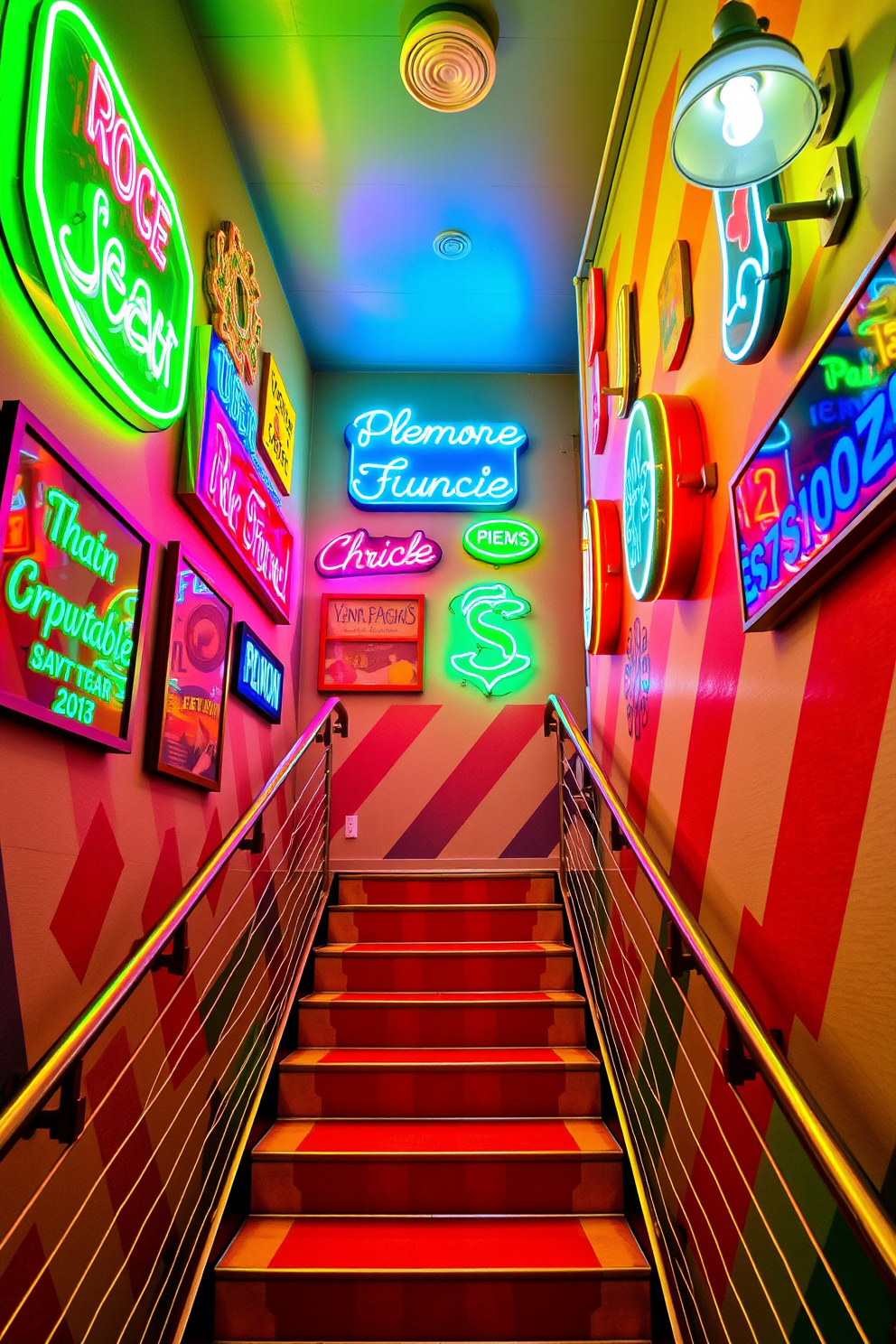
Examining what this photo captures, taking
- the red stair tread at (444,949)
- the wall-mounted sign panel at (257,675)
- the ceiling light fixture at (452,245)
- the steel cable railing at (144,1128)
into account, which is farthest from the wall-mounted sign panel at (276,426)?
the red stair tread at (444,949)

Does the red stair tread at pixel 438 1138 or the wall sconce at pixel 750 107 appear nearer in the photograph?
the wall sconce at pixel 750 107

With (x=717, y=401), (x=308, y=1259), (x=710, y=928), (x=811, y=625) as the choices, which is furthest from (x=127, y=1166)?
(x=717, y=401)

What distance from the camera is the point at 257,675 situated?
13.1 ft

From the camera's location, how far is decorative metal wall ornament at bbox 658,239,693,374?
2.68m

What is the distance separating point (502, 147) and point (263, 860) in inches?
142

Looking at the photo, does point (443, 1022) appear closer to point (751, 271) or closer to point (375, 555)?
point (751, 271)

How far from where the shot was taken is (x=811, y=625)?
1697 millimetres

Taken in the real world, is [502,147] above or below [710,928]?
above

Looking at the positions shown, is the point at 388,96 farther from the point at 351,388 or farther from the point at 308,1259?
the point at 308,1259

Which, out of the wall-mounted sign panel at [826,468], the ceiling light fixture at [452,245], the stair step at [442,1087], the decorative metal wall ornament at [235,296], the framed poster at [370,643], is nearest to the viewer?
the wall-mounted sign panel at [826,468]

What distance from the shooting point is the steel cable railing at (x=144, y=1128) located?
5.64ft

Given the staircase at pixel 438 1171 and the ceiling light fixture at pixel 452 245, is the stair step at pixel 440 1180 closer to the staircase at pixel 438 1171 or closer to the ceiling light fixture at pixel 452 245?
the staircase at pixel 438 1171

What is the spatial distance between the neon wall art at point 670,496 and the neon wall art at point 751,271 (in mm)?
384

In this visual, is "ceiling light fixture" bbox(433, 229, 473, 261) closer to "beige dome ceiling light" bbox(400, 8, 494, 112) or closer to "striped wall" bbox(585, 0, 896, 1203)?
"beige dome ceiling light" bbox(400, 8, 494, 112)
